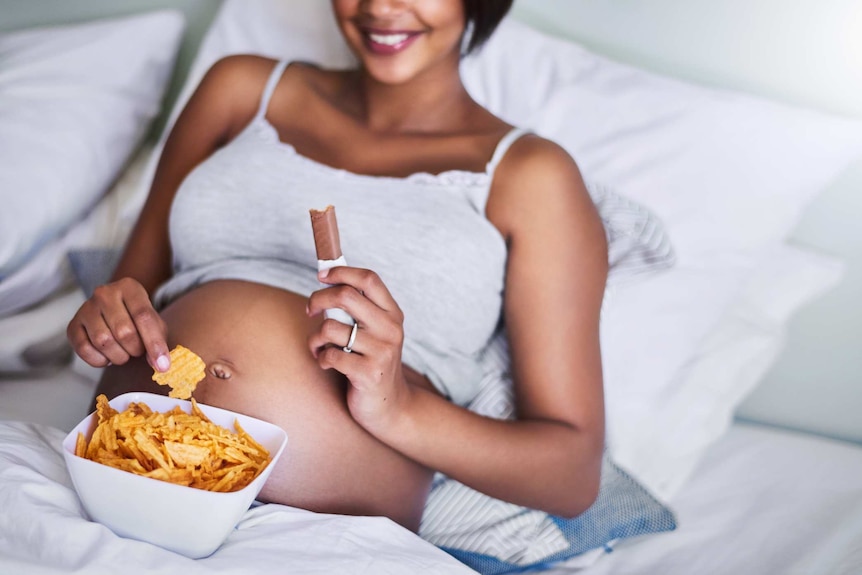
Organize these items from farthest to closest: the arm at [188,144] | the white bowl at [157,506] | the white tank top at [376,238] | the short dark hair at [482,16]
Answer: the arm at [188,144] → the short dark hair at [482,16] → the white tank top at [376,238] → the white bowl at [157,506]

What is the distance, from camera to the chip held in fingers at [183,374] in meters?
0.81

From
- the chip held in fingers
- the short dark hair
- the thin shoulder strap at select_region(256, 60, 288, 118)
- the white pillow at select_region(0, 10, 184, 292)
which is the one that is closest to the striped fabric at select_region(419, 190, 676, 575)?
the short dark hair

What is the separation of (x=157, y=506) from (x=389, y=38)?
0.71m

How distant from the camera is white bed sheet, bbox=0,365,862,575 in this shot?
673mm

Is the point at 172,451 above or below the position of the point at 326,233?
below

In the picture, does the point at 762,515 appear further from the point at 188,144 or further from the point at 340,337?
the point at 188,144

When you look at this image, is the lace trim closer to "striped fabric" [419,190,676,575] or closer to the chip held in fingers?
"striped fabric" [419,190,676,575]

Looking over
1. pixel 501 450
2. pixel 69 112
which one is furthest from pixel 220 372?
pixel 69 112

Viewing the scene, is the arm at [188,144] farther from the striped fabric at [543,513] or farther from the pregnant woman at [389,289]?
the striped fabric at [543,513]

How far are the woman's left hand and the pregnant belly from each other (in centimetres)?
11

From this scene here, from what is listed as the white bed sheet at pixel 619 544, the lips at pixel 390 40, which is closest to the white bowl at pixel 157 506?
the white bed sheet at pixel 619 544

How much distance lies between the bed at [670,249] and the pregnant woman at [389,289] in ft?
0.39

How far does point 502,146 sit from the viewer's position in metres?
1.09

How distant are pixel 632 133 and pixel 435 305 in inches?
21.0
